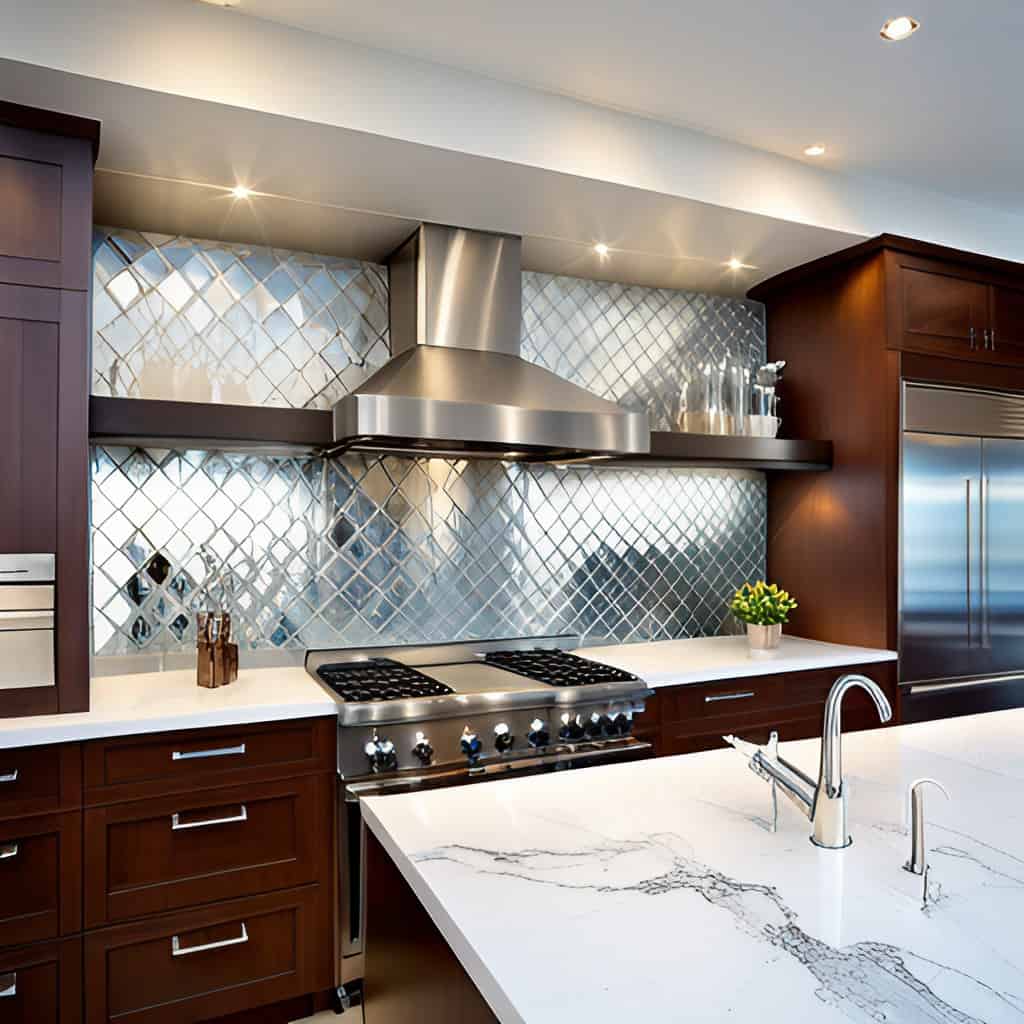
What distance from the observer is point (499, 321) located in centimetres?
296

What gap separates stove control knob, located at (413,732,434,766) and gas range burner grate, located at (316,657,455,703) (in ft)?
0.39

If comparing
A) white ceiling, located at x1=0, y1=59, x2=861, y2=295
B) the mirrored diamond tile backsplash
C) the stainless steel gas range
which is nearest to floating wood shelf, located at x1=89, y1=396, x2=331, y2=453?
the mirrored diamond tile backsplash

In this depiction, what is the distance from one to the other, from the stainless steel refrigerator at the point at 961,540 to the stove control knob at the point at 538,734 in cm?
150

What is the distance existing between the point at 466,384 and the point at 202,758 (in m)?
1.33

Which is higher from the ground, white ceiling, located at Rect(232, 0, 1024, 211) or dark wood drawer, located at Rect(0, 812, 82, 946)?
white ceiling, located at Rect(232, 0, 1024, 211)

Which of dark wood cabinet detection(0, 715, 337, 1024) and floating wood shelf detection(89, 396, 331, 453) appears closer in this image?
dark wood cabinet detection(0, 715, 337, 1024)

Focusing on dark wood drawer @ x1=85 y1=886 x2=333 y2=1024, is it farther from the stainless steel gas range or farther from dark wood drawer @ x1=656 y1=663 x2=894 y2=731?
dark wood drawer @ x1=656 y1=663 x2=894 y2=731

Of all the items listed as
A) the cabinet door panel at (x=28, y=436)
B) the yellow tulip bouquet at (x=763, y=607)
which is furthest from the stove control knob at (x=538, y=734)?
the cabinet door panel at (x=28, y=436)

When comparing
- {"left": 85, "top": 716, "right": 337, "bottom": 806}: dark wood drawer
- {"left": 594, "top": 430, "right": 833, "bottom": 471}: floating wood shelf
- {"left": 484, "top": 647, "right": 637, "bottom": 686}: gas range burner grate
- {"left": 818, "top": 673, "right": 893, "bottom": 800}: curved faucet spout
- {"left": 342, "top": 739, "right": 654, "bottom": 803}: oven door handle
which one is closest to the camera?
{"left": 818, "top": 673, "right": 893, "bottom": 800}: curved faucet spout

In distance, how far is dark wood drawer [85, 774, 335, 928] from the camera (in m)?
2.04

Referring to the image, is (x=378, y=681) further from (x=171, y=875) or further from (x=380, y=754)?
(x=171, y=875)

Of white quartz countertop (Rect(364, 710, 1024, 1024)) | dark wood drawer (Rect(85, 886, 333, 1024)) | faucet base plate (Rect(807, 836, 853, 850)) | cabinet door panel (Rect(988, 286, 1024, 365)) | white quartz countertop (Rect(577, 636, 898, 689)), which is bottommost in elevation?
dark wood drawer (Rect(85, 886, 333, 1024))

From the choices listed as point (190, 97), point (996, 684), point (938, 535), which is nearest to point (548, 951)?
point (190, 97)

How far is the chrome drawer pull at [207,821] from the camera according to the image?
2113mm
